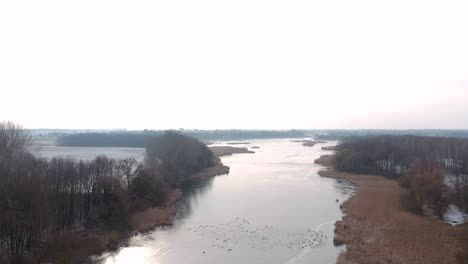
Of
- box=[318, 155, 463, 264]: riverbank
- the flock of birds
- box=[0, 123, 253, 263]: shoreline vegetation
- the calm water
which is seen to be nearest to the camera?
box=[0, 123, 253, 263]: shoreline vegetation

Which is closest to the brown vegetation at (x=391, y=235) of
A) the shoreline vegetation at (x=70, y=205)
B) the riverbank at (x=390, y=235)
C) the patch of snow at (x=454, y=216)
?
the riverbank at (x=390, y=235)

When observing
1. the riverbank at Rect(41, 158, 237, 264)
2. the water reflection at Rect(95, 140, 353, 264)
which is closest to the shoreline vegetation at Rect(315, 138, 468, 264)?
the water reflection at Rect(95, 140, 353, 264)

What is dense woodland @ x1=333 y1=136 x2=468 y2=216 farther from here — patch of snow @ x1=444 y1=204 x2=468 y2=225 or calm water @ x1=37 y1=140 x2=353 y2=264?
calm water @ x1=37 y1=140 x2=353 y2=264

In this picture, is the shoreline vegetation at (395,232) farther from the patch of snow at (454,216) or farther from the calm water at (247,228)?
the calm water at (247,228)

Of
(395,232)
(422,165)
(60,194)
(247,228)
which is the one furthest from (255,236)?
(422,165)

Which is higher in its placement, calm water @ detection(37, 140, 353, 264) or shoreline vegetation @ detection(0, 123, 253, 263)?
shoreline vegetation @ detection(0, 123, 253, 263)

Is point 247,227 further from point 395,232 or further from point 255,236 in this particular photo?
point 395,232

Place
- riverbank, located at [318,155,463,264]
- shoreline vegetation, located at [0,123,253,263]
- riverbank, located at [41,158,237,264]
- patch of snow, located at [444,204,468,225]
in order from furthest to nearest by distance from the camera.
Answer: patch of snow, located at [444,204,468,225], riverbank, located at [318,155,463,264], riverbank, located at [41,158,237,264], shoreline vegetation, located at [0,123,253,263]
